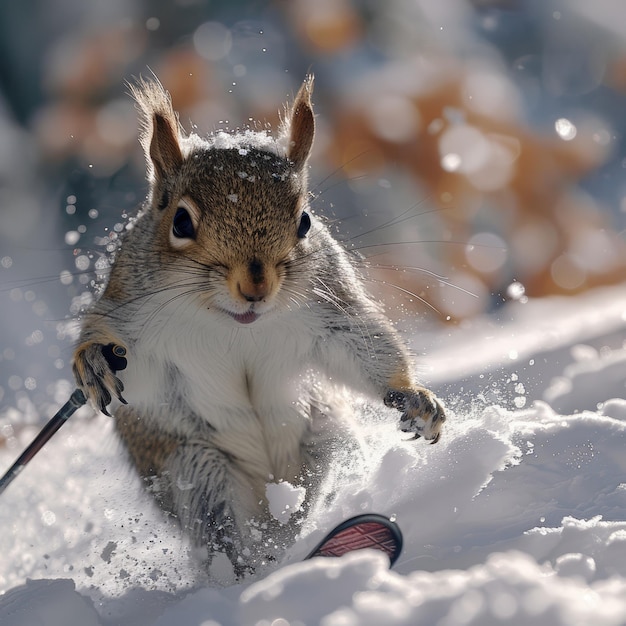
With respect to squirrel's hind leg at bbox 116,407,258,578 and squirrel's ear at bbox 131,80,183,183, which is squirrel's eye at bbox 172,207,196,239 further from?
squirrel's hind leg at bbox 116,407,258,578

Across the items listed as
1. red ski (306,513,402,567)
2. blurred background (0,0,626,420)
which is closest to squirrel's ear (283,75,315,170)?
red ski (306,513,402,567)

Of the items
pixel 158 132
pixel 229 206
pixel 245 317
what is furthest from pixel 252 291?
pixel 158 132

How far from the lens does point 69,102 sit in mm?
5539

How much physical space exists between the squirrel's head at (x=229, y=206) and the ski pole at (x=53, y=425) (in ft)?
0.79

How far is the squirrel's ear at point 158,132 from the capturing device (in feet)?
6.52

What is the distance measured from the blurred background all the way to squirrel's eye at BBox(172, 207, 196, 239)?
3.15m

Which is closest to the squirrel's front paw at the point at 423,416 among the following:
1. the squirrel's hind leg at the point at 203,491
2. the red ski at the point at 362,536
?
the red ski at the point at 362,536

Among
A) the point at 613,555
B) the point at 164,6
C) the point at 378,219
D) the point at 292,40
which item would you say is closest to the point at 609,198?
the point at 378,219

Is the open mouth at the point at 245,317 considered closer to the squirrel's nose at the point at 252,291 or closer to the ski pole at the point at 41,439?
the squirrel's nose at the point at 252,291

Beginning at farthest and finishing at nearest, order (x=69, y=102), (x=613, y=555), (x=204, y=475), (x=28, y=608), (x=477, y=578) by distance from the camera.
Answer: (x=69, y=102) → (x=204, y=475) → (x=28, y=608) → (x=613, y=555) → (x=477, y=578)

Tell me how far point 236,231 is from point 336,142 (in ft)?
13.8

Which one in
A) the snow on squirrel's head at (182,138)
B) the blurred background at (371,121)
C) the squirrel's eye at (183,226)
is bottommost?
the blurred background at (371,121)

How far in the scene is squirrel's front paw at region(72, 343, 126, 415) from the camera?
1.74 metres

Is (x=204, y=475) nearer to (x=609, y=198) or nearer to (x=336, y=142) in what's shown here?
(x=336, y=142)
